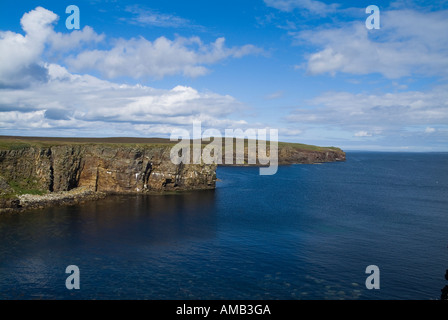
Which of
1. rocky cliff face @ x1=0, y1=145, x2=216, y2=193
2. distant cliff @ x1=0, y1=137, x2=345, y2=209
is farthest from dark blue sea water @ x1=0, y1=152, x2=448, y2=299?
rocky cliff face @ x1=0, y1=145, x2=216, y2=193

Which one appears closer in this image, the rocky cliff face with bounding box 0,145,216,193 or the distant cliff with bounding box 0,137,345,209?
the distant cliff with bounding box 0,137,345,209

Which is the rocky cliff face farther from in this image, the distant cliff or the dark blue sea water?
the dark blue sea water

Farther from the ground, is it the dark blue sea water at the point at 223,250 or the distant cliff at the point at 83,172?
the distant cliff at the point at 83,172

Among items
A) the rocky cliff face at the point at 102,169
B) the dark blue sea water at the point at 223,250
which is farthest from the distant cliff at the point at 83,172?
the dark blue sea water at the point at 223,250

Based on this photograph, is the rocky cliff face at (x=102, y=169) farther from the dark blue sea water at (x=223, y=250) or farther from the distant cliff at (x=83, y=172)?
the dark blue sea water at (x=223, y=250)

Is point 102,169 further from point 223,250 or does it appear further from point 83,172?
point 223,250

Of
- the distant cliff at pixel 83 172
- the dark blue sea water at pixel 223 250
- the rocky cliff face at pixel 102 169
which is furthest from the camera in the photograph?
the rocky cliff face at pixel 102 169
